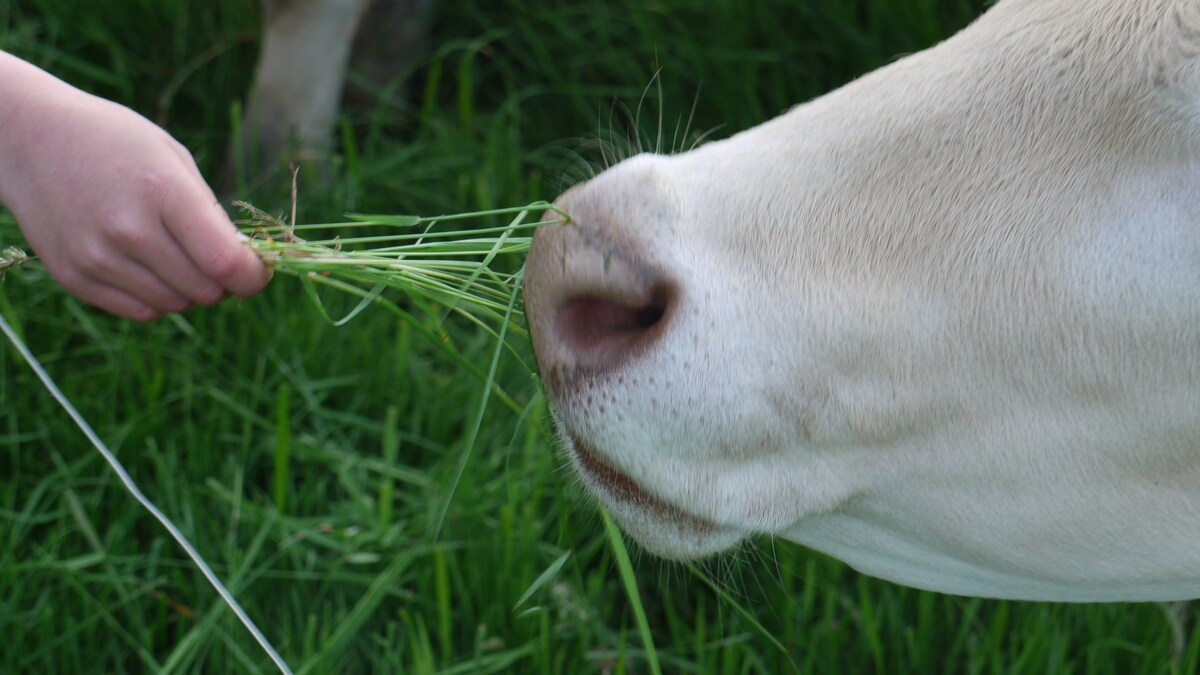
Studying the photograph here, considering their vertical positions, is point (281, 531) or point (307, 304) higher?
point (307, 304)

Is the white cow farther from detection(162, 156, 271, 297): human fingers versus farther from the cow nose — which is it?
detection(162, 156, 271, 297): human fingers

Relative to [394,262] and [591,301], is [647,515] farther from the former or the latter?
[394,262]

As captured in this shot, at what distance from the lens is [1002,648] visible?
2410 mm

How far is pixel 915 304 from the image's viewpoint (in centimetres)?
142

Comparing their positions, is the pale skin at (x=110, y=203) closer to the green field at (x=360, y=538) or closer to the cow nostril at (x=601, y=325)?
the cow nostril at (x=601, y=325)

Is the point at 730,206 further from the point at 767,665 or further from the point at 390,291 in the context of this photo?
the point at 390,291

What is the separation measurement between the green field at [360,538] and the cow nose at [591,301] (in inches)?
13.0

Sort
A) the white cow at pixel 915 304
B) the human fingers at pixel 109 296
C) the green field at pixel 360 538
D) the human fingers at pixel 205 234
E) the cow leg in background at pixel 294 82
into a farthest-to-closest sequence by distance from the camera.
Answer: the cow leg in background at pixel 294 82 → the green field at pixel 360 538 → the human fingers at pixel 109 296 → the human fingers at pixel 205 234 → the white cow at pixel 915 304

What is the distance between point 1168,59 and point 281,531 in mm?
1626

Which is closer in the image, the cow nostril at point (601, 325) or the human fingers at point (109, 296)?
the cow nostril at point (601, 325)

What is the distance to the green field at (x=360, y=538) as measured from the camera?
2.22 m

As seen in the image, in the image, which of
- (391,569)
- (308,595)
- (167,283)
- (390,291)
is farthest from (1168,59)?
(390,291)

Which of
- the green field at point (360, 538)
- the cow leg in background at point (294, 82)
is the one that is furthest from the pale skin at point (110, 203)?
the cow leg in background at point (294, 82)

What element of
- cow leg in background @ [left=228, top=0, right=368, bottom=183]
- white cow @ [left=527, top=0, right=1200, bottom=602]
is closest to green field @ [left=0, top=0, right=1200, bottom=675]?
cow leg in background @ [left=228, top=0, right=368, bottom=183]
